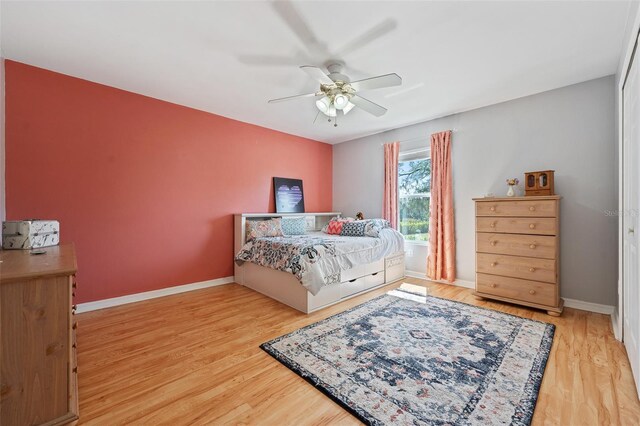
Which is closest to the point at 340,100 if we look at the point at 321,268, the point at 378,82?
the point at 378,82

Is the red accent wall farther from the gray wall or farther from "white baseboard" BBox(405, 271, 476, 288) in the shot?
the gray wall

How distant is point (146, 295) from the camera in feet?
10.3

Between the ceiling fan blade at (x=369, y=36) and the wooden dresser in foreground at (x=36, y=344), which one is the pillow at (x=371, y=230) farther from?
the wooden dresser in foreground at (x=36, y=344)

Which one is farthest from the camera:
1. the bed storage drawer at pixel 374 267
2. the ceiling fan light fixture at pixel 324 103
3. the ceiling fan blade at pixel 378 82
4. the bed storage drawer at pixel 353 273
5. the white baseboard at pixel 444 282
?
the white baseboard at pixel 444 282

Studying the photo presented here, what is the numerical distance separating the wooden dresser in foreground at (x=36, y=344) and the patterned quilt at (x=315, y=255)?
5.78ft

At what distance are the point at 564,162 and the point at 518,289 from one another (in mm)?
1518

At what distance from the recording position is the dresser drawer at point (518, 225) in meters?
2.71

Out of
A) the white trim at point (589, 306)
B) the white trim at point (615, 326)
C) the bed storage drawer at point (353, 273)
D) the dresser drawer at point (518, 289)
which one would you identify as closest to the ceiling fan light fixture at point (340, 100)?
the bed storage drawer at point (353, 273)

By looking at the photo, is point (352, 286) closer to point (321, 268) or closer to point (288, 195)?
point (321, 268)

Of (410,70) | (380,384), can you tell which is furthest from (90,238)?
(410,70)

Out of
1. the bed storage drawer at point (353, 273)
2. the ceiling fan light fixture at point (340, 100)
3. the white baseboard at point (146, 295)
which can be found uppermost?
the ceiling fan light fixture at point (340, 100)

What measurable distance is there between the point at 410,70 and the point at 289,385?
284cm

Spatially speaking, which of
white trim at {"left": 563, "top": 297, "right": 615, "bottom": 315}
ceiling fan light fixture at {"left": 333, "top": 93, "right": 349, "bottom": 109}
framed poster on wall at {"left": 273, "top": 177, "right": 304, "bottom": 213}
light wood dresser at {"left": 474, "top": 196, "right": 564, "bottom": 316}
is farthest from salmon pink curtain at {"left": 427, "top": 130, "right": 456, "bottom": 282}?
framed poster on wall at {"left": 273, "top": 177, "right": 304, "bottom": 213}

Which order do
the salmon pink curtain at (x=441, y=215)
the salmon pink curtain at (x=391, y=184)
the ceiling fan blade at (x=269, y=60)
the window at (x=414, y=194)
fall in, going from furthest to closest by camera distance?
the salmon pink curtain at (x=391, y=184), the window at (x=414, y=194), the salmon pink curtain at (x=441, y=215), the ceiling fan blade at (x=269, y=60)
